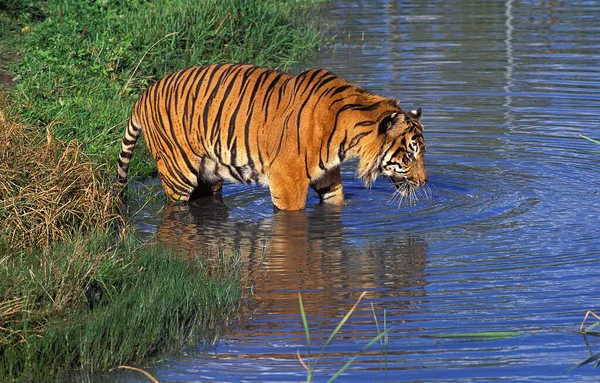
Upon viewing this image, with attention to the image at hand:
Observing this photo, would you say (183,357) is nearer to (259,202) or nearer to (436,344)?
(436,344)

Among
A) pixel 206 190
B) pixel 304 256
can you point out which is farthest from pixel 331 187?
pixel 304 256

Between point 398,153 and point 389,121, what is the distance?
1.00 ft

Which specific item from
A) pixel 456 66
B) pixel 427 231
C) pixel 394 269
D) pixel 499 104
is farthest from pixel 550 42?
pixel 394 269

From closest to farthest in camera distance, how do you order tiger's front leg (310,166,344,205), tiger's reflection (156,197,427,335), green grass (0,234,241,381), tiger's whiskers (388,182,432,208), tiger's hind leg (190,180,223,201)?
green grass (0,234,241,381)
tiger's reflection (156,197,427,335)
tiger's whiskers (388,182,432,208)
tiger's front leg (310,166,344,205)
tiger's hind leg (190,180,223,201)

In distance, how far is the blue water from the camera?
489cm

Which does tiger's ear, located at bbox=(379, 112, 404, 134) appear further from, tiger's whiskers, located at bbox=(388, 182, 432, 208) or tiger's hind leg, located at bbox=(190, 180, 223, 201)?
tiger's hind leg, located at bbox=(190, 180, 223, 201)

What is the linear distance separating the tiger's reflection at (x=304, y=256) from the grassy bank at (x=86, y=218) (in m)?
0.23

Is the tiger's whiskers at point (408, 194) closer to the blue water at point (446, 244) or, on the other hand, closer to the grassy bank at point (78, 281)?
the blue water at point (446, 244)

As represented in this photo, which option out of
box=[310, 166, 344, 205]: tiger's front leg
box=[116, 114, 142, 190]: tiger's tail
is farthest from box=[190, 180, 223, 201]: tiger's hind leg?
box=[310, 166, 344, 205]: tiger's front leg

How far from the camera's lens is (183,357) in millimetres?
4965

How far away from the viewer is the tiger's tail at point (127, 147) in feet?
26.8

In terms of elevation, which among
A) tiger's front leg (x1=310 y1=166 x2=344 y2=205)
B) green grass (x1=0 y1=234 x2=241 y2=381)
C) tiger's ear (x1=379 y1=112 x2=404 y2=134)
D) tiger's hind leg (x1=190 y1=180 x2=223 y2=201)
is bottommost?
tiger's hind leg (x1=190 y1=180 x2=223 y2=201)

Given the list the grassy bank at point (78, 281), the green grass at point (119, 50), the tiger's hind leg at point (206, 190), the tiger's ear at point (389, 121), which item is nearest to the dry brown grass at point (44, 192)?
the grassy bank at point (78, 281)

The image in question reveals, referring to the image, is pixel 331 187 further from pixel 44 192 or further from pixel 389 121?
pixel 44 192
